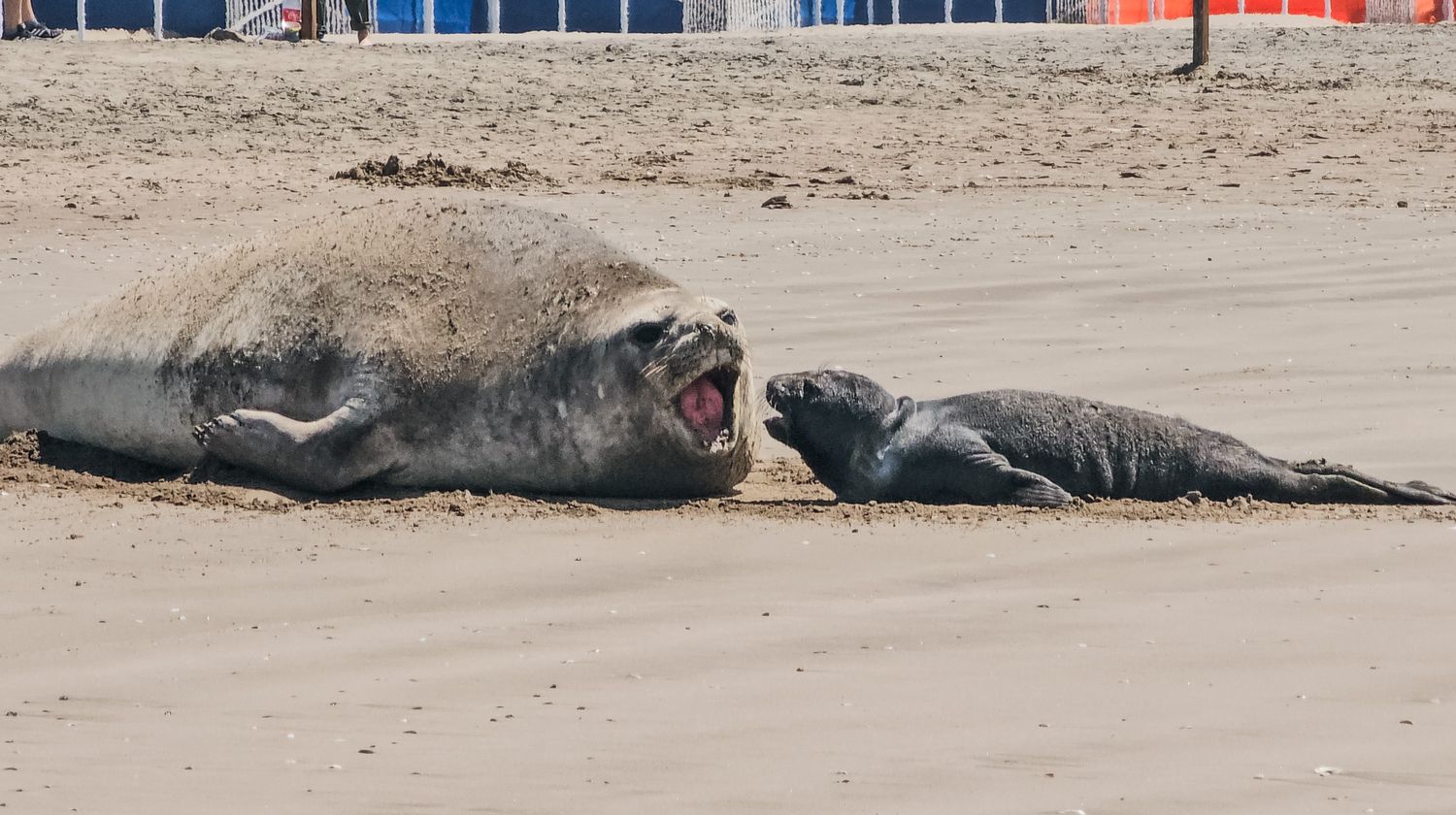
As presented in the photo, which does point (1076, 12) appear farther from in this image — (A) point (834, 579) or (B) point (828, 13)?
(A) point (834, 579)

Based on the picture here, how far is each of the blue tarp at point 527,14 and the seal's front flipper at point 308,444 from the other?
22994mm

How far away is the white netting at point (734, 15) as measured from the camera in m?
32.0

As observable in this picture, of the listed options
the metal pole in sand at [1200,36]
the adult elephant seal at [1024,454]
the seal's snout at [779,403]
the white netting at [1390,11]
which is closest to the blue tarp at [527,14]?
the white netting at [1390,11]

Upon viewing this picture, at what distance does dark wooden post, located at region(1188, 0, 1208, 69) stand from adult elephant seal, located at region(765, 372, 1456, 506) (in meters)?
11.8

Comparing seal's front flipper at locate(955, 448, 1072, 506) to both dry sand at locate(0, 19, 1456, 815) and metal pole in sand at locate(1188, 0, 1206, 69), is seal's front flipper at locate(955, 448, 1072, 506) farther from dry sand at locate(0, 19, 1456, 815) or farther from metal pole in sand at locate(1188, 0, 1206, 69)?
metal pole in sand at locate(1188, 0, 1206, 69)

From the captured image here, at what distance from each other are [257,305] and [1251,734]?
363 centimetres

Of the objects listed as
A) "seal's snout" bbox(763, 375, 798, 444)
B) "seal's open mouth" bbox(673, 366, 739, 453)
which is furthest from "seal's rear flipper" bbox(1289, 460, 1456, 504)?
"seal's open mouth" bbox(673, 366, 739, 453)

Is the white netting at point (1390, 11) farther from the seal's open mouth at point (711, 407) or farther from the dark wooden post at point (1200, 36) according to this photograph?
the seal's open mouth at point (711, 407)

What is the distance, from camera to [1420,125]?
14562 mm

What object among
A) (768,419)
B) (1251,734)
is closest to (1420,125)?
(768,419)

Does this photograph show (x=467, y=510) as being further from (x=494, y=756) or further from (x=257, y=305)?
(x=494, y=756)

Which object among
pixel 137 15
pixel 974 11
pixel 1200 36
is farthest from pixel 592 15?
pixel 1200 36

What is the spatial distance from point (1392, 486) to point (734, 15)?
27067mm

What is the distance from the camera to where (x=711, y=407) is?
6098 mm
